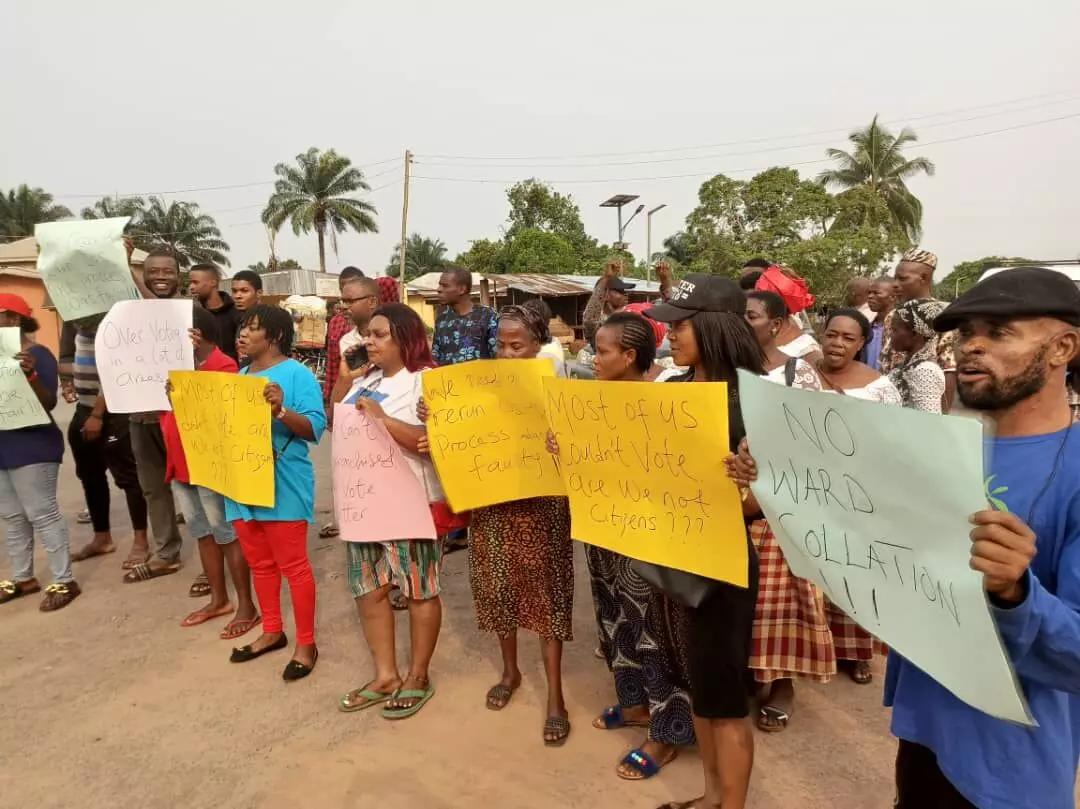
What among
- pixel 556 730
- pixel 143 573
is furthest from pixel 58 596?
pixel 556 730

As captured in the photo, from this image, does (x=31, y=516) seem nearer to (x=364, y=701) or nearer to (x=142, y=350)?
(x=142, y=350)

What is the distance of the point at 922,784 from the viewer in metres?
1.61

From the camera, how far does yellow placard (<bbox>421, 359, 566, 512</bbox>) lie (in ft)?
9.32

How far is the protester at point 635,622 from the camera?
2.70 metres

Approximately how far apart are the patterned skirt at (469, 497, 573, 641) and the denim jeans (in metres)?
3.25

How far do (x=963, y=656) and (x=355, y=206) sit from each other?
43085 mm

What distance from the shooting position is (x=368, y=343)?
3057 millimetres

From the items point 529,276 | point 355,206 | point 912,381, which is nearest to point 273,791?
point 912,381

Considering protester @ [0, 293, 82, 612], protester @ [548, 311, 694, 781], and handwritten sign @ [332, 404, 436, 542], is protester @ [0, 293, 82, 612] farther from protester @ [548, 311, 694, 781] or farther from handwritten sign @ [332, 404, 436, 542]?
protester @ [548, 311, 694, 781]

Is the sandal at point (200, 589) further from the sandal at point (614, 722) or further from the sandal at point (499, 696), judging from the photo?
the sandal at point (614, 722)

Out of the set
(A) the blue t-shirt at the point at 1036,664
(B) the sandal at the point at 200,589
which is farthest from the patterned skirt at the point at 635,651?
(B) the sandal at the point at 200,589

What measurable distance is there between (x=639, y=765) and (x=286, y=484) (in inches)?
82.8

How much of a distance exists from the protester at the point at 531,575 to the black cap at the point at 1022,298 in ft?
6.47

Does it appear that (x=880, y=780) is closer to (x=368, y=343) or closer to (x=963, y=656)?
(x=963, y=656)
